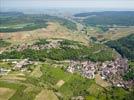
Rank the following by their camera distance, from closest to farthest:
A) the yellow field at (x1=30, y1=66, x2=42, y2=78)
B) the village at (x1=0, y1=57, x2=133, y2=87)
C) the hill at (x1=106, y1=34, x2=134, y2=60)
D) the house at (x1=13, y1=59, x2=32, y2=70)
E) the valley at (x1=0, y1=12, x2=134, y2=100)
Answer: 1. the valley at (x1=0, y1=12, x2=134, y2=100)
2. the yellow field at (x1=30, y1=66, x2=42, y2=78)
3. the village at (x1=0, y1=57, x2=133, y2=87)
4. the house at (x1=13, y1=59, x2=32, y2=70)
5. the hill at (x1=106, y1=34, x2=134, y2=60)

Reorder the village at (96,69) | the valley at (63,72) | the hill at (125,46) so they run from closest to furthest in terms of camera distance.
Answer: the valley at (63,72) < the village at (96,69) < the hill at (125,46)

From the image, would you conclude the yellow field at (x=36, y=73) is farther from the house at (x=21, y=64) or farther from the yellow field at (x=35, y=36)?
the yellow field at (x=35, y=36)

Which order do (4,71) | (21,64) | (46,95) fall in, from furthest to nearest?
(21,64), (4,71), (46,95)

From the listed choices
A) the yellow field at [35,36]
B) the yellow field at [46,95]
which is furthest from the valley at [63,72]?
the yellow field at [35,36]

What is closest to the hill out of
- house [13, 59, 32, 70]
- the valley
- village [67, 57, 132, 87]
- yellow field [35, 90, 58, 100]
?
the valley

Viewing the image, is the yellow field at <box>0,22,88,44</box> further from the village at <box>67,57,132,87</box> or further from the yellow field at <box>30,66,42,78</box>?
the yellow field at <box>30,66,42,78</box>

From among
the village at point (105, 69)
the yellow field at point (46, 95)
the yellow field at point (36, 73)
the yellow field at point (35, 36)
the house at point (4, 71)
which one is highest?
the yellow field at point (46, 95)

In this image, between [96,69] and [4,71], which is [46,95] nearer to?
[4,71]

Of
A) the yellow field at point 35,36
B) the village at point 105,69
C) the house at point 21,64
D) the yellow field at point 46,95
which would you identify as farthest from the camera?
the yellow field at point 35,36

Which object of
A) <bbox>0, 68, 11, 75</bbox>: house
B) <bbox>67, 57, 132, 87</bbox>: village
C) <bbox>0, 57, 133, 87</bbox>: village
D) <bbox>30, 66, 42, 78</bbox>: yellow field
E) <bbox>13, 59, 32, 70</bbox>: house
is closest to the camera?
<bbox>30, 66, 42, 78</bbox>: yellow field

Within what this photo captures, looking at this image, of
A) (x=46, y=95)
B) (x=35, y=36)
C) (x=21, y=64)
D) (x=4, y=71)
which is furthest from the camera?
(x=35, y=36)

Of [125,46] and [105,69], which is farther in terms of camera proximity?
[125,46]

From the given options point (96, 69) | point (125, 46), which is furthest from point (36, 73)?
point (125, 46)
